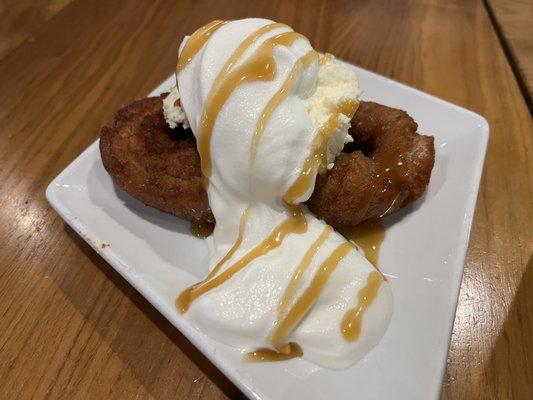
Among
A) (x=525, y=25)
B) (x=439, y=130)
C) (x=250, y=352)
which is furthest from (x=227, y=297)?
(x=525, y=25)

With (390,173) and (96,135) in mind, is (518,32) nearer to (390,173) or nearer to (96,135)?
(390,173)

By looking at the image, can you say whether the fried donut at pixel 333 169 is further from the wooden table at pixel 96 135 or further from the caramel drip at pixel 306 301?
the wooden table at pixel 96 135

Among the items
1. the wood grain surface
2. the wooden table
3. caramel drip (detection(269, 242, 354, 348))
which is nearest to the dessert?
caramel drip (detection(269, 242, 354, 348))

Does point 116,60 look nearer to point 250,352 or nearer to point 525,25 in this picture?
point 250,352

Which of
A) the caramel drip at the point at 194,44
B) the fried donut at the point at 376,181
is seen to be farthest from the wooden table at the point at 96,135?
the caramel drip at the point at 194,44

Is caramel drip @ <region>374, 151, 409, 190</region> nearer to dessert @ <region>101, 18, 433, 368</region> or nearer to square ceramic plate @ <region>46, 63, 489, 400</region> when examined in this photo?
dessert @ <region>101, 18, 433, 368</region>
